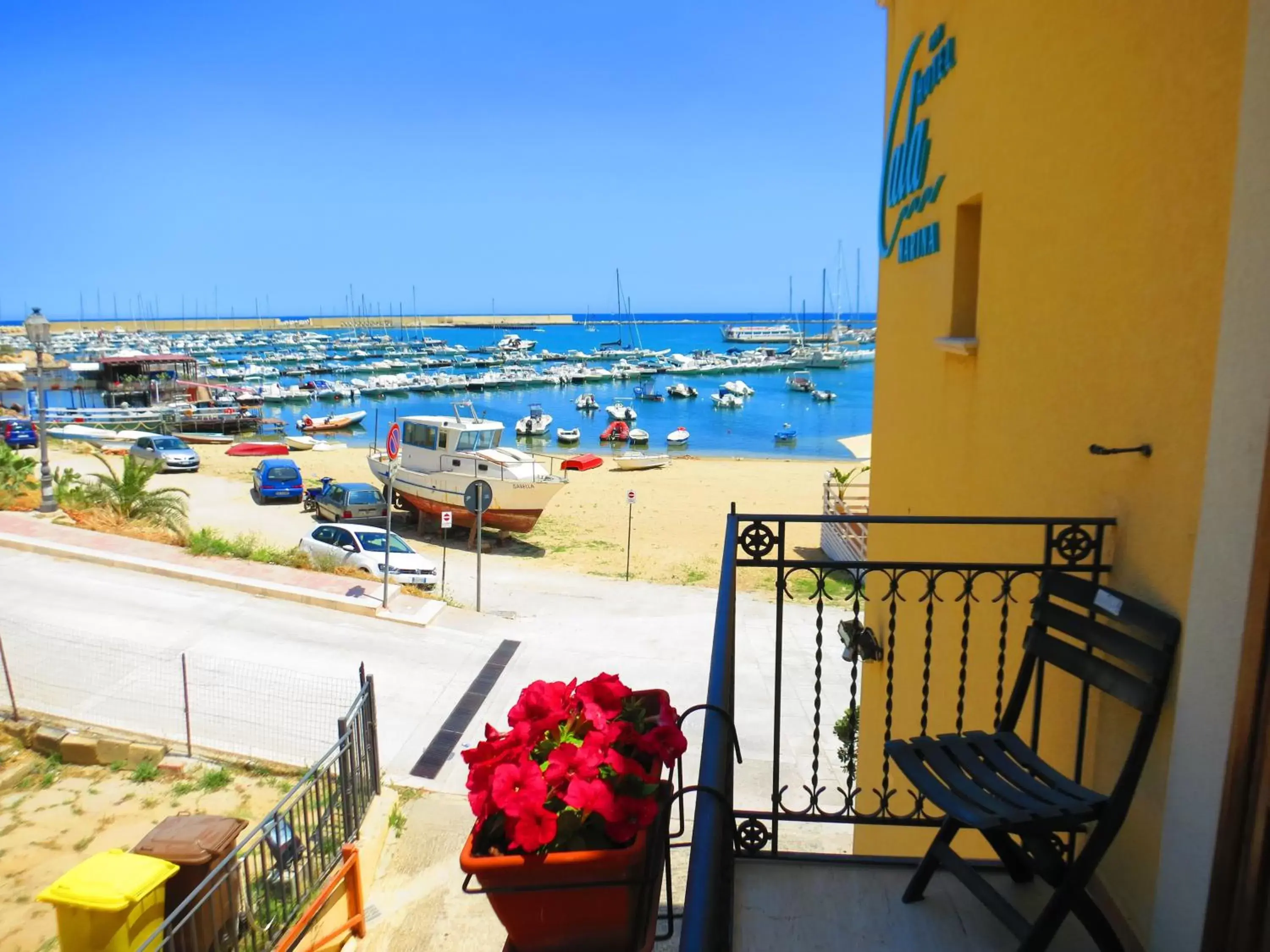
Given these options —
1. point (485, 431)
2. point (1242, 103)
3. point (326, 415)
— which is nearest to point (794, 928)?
point (1242, 103)

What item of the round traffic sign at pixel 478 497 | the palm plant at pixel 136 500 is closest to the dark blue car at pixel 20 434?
the palm plant at pixel 136 500

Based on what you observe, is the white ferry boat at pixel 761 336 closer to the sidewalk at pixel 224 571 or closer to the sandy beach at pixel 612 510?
the sandy beach at pixel 612 510

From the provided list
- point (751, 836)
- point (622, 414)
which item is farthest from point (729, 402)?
point (751, 836)

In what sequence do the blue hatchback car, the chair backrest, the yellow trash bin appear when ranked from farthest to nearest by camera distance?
1. the blue hatchback car
2. the yellow trash bin
3. the chair backrest

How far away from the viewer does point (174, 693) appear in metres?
9.23

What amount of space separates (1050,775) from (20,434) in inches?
1660

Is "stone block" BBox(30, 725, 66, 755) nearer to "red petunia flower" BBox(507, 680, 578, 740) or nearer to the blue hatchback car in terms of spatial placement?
"red petunia flower" BBox(507, 680, 578, 740)

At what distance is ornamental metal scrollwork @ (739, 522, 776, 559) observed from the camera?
3.26 metres

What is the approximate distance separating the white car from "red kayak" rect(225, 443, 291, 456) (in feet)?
80.5

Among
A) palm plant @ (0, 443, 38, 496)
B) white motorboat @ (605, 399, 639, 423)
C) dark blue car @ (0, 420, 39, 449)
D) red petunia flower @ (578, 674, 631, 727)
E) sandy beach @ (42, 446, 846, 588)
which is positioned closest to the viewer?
red petunia flower @ (578, 674, 631, 727)

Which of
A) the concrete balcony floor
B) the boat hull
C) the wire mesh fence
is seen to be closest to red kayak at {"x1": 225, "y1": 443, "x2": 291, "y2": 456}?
the boat hull

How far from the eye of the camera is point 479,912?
6453 mm

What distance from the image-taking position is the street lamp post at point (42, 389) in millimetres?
15766

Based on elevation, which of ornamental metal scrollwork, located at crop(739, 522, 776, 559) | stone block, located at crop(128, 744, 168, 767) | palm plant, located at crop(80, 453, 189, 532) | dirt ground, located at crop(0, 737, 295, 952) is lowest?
dirt ground, located at crop(0, 737, 295, 952)
